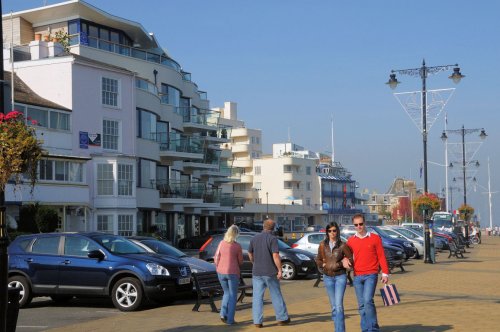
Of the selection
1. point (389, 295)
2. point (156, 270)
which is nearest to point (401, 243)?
point (156, 270)

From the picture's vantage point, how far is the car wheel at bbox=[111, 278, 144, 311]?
51.1 feet

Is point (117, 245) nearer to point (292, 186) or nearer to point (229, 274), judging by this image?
point (229, 274)

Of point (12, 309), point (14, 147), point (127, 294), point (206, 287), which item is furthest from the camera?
point (127, 294)

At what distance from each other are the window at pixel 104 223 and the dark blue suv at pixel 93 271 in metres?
24.4

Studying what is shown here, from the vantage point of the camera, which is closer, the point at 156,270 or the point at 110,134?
the point at 156,270

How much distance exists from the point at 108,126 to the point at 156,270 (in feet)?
94.2

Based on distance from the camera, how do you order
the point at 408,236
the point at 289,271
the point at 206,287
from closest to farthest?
1. the point at 206,287
2. the point at 289,271
3. the point at 408,236

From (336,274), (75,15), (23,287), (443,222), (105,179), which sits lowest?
(443,222)

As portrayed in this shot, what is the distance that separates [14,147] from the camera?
10180 millimetres

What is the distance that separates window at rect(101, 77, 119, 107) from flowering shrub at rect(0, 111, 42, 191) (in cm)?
3308

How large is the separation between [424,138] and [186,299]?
1627cm

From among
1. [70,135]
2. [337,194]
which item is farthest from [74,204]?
[337,194]

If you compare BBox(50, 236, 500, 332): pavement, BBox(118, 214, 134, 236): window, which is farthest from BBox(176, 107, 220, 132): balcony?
BBox(50, 236, 500, 332): pavement

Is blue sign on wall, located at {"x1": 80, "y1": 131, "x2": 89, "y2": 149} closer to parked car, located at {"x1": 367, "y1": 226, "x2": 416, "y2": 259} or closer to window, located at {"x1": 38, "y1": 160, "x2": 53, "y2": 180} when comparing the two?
window, located at {"x1": 38, "y1": 160, "x2": 53, "y2": 180}
